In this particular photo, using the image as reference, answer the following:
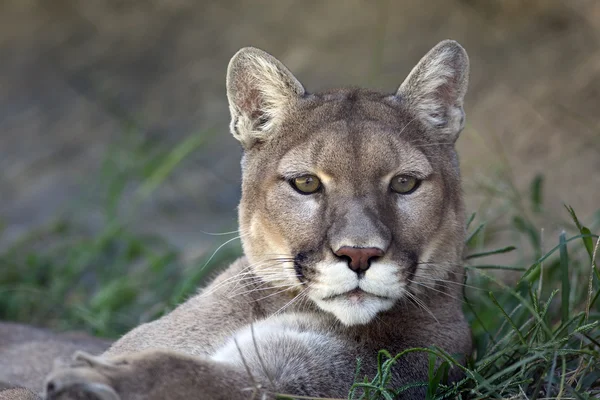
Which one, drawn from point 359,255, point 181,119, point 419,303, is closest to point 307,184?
point 359,255

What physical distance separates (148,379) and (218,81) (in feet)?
18.7

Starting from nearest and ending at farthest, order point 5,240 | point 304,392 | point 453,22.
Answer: point 304,392 < point 5,240 < point 453,22

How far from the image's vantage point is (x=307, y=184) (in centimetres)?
351

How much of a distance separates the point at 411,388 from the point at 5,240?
4.53 metres

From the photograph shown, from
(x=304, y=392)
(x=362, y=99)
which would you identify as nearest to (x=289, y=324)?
(x=304, y=392)

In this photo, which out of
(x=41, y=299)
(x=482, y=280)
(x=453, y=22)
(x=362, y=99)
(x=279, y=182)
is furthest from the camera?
(x=453, y=22)

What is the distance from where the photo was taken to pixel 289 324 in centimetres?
337

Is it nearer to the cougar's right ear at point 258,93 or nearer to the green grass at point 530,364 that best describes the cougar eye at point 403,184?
the green grass at point 530,364

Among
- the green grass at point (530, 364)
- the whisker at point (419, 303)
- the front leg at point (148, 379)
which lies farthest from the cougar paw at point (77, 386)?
the whisker at point (419, 303)

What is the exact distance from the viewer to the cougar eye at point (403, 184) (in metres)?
3.49

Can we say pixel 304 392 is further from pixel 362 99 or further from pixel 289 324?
pixel 362 99

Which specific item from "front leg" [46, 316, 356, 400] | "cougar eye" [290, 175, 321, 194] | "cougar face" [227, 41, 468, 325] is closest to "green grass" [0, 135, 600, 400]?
"front leg" [46, 316, 356, 400]

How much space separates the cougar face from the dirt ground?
2390 millimetres

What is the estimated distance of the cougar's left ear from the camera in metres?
3.92
